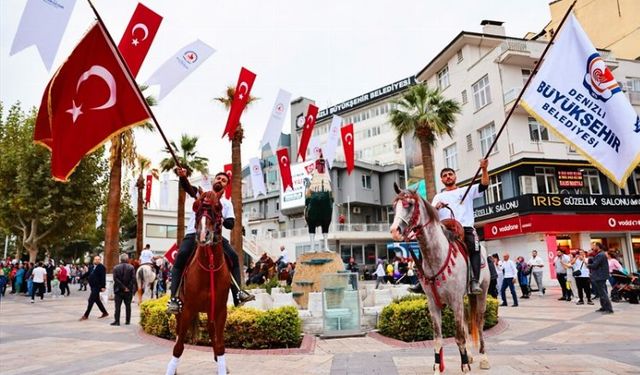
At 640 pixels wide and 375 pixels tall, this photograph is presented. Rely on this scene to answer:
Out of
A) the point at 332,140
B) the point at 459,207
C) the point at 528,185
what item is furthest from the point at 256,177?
the point at 459,207

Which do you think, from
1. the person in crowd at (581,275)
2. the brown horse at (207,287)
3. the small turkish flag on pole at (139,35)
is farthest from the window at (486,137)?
the brown horse at (207,287)

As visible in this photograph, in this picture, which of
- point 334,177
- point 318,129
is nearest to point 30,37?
point 334,177

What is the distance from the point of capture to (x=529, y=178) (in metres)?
28.0

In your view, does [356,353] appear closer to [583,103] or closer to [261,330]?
[261,330]

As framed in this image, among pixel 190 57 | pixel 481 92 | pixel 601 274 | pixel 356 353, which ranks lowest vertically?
pixel 356 353

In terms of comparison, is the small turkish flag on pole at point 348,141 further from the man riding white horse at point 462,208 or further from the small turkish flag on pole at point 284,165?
the man riding white horse at point 462,208

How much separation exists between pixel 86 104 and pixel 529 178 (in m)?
27.7

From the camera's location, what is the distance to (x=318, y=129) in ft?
217

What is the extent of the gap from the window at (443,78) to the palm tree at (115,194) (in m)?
24.5

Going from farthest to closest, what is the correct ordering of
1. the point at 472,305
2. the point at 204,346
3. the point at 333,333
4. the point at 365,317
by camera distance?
1. the point at 365,317
2. the point at 333,333
3. the point at 204,346
4. the point at 472,305

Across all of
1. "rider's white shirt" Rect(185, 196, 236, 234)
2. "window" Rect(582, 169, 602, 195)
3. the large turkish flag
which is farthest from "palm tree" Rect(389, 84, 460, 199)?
the large turkish flag

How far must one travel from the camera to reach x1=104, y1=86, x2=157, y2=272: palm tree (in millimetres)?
22062

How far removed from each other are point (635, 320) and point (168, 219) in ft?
156

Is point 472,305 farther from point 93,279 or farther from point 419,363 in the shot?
point 93,279
